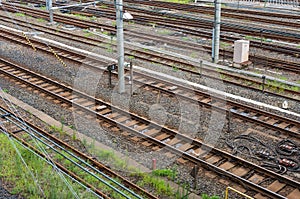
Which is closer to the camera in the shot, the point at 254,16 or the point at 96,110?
the point at 96,110

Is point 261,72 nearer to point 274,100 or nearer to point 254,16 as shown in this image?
point 274,100

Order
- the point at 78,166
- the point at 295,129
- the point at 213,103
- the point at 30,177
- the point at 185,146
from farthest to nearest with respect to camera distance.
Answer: the point at 213,103 < the point at 295,129 < the point at 185,146 < the point at 30,177 < the point at 78,166

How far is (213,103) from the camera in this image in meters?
14.6

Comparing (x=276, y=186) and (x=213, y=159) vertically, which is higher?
(x=213, y=159)

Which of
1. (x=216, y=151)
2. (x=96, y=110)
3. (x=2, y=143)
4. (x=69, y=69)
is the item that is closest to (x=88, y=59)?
(x=69, y=69)

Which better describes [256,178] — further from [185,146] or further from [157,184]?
[157,184]

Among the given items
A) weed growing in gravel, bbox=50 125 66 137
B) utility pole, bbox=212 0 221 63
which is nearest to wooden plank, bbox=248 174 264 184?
weed growing in gravel, bbox=50 125 66 137

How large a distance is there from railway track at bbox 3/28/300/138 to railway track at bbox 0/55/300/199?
205cm

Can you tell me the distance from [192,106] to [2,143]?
5957mm

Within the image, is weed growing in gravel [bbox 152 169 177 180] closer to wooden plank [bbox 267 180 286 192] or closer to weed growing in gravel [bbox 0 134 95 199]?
weed growing in gravel [bbox 0 134 95 199]

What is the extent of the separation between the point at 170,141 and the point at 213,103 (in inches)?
118

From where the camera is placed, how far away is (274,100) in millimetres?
14992

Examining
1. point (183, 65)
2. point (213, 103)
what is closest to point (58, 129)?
point (213, 103)

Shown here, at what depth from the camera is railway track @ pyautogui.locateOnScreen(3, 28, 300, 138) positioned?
13008 mm
